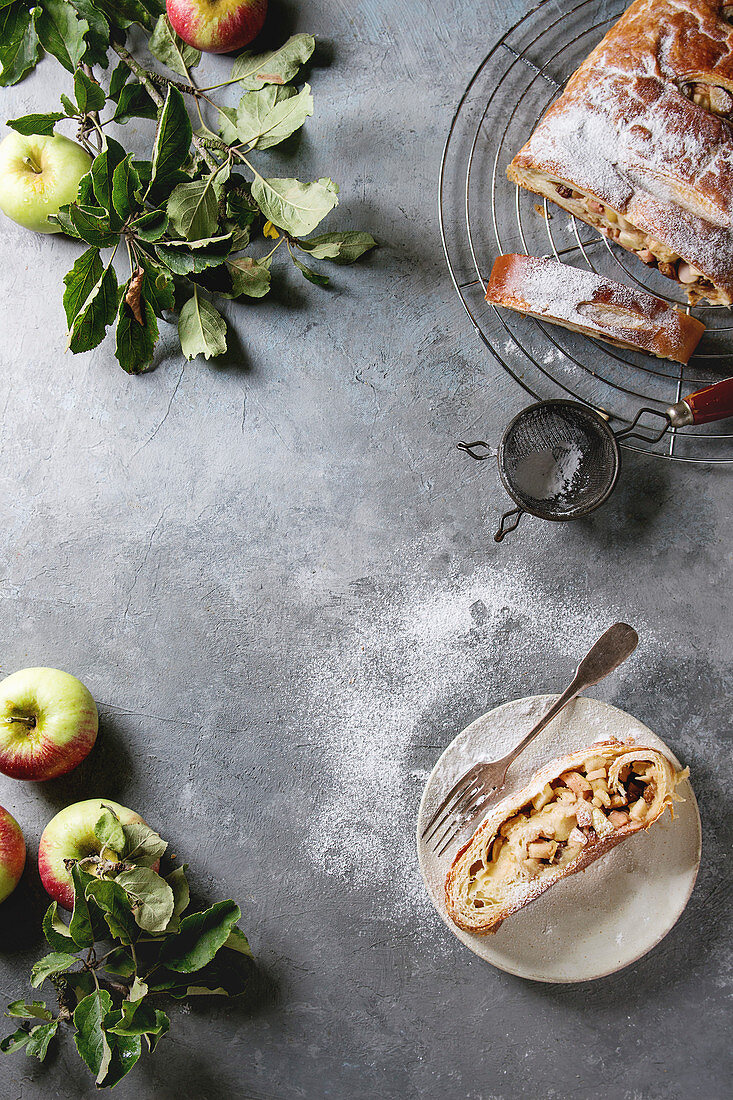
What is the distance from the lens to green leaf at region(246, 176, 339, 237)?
169 cm

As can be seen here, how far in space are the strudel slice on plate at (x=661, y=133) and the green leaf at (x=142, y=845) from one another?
160 cm

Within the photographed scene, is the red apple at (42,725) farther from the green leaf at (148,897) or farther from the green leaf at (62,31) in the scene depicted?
the green leaf at (62,31)

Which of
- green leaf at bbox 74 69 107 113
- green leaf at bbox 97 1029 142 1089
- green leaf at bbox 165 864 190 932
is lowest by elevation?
green leaf at bbox 97 1029 142 1089

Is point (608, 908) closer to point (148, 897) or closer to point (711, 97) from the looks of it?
point (148, 897)

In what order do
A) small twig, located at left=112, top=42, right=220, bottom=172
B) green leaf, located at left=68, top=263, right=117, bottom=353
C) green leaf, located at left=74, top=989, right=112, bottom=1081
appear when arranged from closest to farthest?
1. green leaf, located at left=74, top=989, right=112, bottom=1081
2. green leaf, located at left=68, top=263, right=117, bottom=353
3. small twig, located at left=112, top=42, right=220, bottom=172

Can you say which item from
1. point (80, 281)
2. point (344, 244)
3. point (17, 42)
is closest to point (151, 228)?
point (80, 281)

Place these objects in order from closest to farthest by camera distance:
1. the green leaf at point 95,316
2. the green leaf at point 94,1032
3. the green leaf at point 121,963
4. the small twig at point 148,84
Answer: the green leaf at point 94,1032, the green leaf at point 121,963, the green leaf at point 95,316, the small twig at point 148,84

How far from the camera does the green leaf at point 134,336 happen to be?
1.79m

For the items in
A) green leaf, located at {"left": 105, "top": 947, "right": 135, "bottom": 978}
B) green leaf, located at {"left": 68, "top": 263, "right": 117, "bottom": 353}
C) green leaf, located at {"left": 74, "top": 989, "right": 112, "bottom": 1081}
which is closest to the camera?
green leaf, located at {"left": 74, "top": 989, "right": 112, "bottom": 1081}

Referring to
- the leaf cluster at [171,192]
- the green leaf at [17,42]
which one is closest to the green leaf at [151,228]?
the leaf cluster at [171,192]

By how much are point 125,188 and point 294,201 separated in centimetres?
35

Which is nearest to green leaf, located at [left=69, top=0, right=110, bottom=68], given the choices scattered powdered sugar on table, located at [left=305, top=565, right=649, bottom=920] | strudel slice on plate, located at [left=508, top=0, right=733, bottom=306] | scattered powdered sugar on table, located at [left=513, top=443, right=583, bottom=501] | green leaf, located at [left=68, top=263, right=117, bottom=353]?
green leaf, located at [left=68, top=263, right=117, bottom=353]

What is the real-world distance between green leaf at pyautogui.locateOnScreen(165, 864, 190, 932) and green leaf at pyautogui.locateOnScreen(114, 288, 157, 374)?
1.13m

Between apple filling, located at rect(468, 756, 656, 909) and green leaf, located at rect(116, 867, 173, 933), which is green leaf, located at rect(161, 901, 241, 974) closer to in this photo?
green leaf, located at rect(116, 867, 173, 933)
